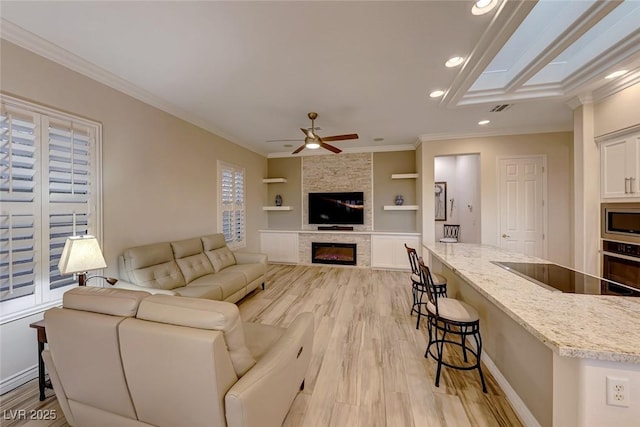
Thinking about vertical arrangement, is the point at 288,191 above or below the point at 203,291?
above

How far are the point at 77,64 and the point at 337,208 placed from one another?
4818mm

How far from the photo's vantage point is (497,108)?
11.5ft

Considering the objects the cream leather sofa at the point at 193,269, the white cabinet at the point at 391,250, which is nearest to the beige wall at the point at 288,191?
the white cabinet at the point at 391,250

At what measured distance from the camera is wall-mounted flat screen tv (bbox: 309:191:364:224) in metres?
5.94

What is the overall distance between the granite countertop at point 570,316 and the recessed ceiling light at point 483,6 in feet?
6.54

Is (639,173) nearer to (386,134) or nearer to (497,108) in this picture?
(497,108)

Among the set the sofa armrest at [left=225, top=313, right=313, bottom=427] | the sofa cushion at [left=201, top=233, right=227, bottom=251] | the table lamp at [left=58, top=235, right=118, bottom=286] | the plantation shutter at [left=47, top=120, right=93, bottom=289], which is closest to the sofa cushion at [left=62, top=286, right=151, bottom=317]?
the table lamp at [left=58, top=235, right=118, bottom=286]

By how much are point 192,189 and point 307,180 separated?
3.03 m

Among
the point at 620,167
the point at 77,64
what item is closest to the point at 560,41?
the point at 620,167

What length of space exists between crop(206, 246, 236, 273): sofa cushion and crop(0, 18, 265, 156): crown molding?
2160 millimetres

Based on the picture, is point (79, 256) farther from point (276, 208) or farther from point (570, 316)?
point (276, 208)

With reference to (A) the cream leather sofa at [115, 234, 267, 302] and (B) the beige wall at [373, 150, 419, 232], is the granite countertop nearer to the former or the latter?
(A) the cream leather sofa at [115, 234, 267, 302]

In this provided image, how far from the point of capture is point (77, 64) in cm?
235

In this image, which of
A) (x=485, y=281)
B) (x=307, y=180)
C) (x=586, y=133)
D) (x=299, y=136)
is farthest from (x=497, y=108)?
(x=307, y=180)
